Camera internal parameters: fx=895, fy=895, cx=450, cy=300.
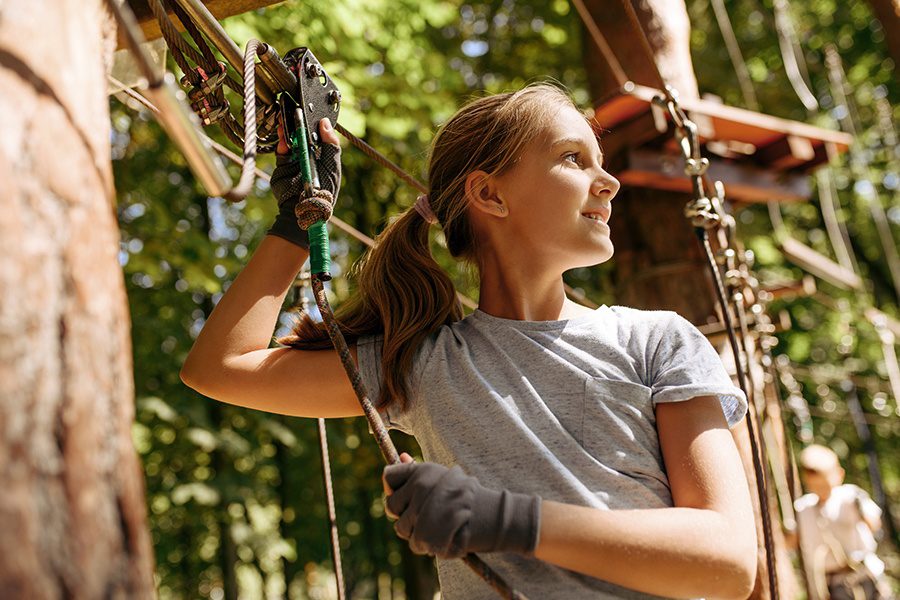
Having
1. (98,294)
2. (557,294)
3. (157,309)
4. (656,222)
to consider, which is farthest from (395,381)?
(157,309)

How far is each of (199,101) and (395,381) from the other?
66 cm

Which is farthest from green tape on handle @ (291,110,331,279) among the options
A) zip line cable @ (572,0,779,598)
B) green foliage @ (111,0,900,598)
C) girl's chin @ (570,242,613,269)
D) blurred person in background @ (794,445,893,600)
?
blurred person in background @ (794,445,893,600)

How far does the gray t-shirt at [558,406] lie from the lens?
1419mm

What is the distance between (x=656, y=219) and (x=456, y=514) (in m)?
3.26

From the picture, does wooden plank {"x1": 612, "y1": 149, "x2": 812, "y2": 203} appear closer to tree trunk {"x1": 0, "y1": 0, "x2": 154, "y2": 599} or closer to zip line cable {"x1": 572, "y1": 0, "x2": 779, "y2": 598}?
zip line cable {"x1": 572, "y1": 0, "x2": 779, "y2": 598}

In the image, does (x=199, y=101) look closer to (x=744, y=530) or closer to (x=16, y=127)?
(x=16, y=127)

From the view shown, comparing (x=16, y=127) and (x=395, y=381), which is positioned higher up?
(x=16, y=127)

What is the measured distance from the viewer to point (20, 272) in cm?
76

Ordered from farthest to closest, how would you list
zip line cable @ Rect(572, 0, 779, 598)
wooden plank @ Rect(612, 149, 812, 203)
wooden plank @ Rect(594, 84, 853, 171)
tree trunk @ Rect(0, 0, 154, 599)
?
wooden plank @ Rect(612, 149, 812, 203)
wooden plank @ Rect(594, 84, 853, 171)
zip line cable @ Rect(572, 0, 779, 598)
tree trunk @ Rect(0, 0, 154, 599)

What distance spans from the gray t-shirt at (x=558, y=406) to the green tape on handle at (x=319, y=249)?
0.29m

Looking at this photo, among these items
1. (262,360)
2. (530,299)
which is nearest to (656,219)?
(530,299)

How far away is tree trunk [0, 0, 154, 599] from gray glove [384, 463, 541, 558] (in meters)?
0.42

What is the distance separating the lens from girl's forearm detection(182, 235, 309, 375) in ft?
5.46

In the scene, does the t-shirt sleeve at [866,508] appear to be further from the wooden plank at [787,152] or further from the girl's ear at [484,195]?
the girl's ear at [484,195]
